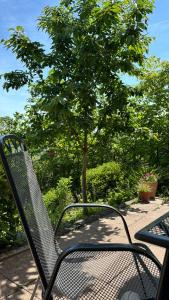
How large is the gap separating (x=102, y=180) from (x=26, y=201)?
15.1ft

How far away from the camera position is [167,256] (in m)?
0.94

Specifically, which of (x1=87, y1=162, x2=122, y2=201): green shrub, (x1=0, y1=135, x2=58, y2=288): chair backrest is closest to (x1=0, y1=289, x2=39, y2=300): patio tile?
(x1=0, y1=135, x2=58, y2=288): chair backrest

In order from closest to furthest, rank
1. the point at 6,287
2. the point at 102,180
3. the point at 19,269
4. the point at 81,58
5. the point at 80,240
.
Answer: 1. the point at 6,287
2. the point at 19,269
3. the point at 80,240
4. the point at 81,58
5. the point at 102,180

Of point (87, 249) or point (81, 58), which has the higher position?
point (81, 58)

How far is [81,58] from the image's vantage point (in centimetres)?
393

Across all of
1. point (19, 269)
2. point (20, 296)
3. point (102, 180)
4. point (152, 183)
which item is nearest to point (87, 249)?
point (20, 296)

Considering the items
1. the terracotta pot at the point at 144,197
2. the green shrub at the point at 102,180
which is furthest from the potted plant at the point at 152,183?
the green shrub at the point at 102,180

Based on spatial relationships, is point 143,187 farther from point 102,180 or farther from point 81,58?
point 81,58

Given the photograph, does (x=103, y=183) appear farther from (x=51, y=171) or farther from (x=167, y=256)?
(x=167, y=256)

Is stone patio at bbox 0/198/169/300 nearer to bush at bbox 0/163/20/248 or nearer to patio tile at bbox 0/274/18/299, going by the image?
patio tile at bbox 0/274/18/299

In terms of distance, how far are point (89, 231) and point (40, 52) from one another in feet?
8.52

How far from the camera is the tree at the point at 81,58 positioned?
391cm

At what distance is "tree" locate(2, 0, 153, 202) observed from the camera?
3914 mm

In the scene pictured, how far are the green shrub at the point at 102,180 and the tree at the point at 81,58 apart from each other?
170 centimetres
